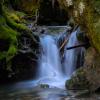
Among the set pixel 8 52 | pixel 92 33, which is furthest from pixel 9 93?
pixel 92 33

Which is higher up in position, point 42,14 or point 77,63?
point 42,14

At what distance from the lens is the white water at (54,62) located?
1349 cm

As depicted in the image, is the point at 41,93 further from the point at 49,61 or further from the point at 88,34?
the point at 49,61

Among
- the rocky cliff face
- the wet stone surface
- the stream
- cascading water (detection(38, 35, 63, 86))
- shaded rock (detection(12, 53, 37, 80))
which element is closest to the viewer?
the rocky cliff face

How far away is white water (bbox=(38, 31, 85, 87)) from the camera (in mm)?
13492

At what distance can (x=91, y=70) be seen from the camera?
1040 centimetres

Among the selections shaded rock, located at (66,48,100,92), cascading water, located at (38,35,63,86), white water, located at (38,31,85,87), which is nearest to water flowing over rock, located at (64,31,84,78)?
white water, located at (38,31,85,87)

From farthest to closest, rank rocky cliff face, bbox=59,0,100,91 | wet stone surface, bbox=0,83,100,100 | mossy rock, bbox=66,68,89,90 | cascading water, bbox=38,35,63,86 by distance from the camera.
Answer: cascading water, bbox=38,35,63,86 → mossy rock, bbox=66,68,89,90 → wet stone surface, bbox=0,83,100,100 → rocky cliff face, bbox=59,0,100,91

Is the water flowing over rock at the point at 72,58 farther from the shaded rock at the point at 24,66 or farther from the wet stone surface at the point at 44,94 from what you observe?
the wet stone surface at the point at 44,94

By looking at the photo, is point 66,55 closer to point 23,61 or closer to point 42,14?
point 23,61

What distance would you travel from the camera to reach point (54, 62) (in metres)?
14.5

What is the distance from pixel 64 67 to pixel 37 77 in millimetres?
1177

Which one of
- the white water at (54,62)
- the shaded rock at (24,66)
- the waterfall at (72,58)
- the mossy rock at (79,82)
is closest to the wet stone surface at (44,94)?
the mossy rock at (79,82)

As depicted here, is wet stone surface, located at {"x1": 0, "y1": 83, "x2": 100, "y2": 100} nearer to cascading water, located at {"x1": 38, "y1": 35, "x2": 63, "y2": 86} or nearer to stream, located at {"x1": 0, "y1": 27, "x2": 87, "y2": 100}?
stream, located at {"x1": 0, "y1": 27, "x2": 87, "y2": 100}
